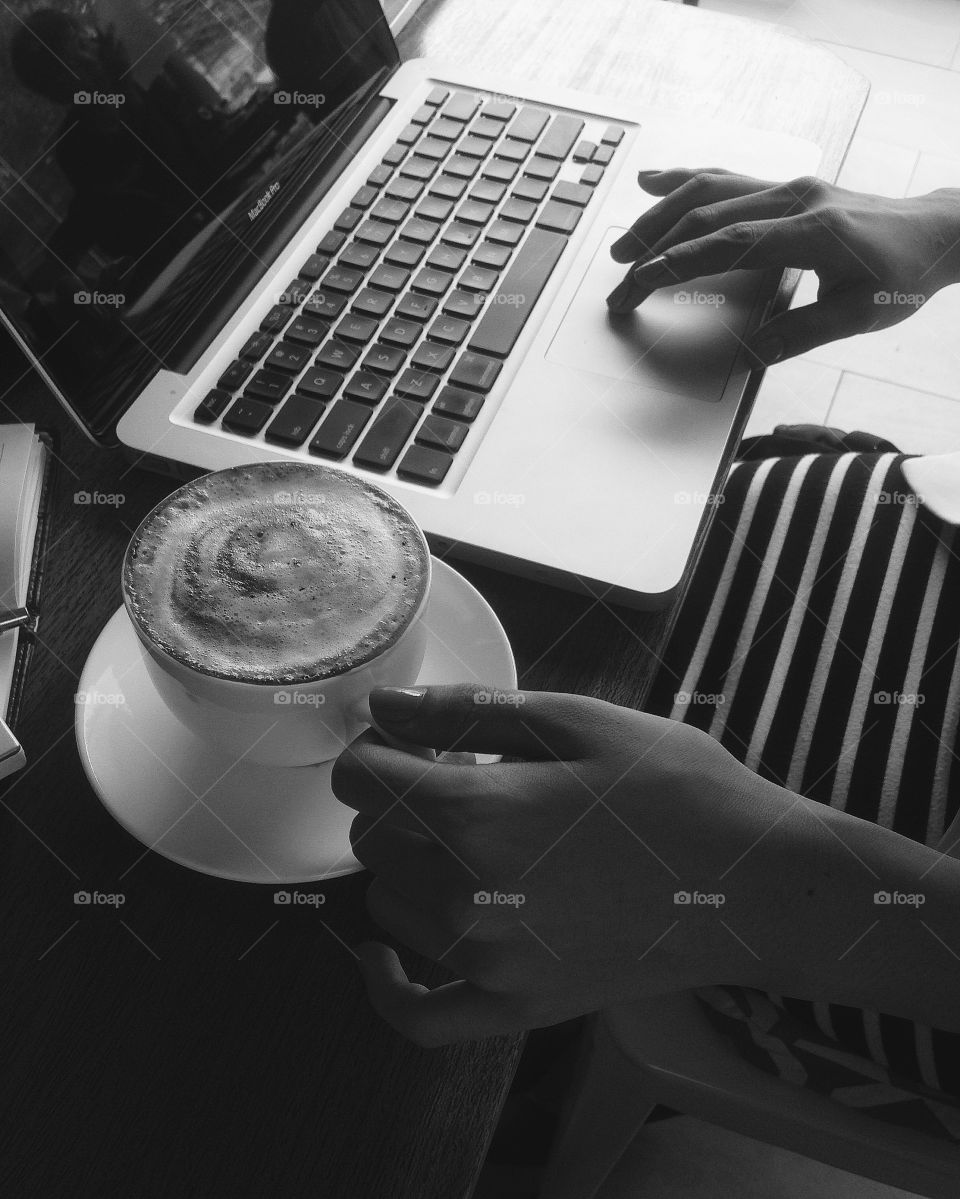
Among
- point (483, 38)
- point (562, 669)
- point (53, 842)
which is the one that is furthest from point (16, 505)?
point (483, 38)

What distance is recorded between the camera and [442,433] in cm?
57

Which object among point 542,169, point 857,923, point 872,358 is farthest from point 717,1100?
point 872,358

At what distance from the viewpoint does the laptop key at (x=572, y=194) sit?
2.33ft

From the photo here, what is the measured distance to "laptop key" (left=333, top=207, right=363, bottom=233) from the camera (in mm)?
680

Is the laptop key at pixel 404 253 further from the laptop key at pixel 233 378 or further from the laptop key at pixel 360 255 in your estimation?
the laptop key at pixel 233 378

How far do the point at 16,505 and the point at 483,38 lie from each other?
2.11 feet

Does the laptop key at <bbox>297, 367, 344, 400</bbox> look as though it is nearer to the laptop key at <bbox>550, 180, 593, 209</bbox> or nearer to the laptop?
the laptop

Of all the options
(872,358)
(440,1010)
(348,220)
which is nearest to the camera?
(440,1010)

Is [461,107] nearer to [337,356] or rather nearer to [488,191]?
[488,191]

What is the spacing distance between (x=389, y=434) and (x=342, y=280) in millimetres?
155

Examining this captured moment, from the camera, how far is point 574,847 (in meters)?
0.39

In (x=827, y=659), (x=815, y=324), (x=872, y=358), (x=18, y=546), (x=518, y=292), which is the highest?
(x=18, y=546)

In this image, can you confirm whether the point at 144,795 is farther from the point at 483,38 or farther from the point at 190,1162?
the point at 483,38

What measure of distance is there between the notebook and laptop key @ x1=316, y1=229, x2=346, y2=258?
25 cm
